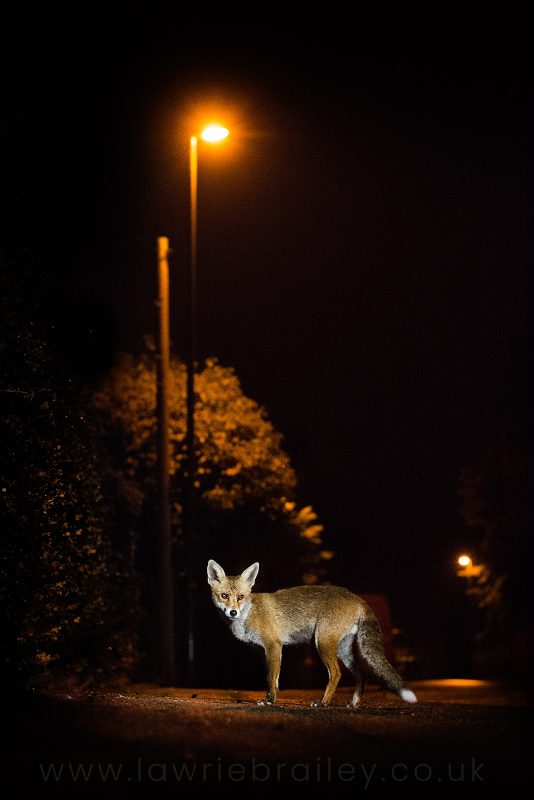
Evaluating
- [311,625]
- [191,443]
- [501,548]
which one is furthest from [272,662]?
[501,548]

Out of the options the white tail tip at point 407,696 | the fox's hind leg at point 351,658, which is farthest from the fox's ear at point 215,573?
the white tail tip at point 407,696

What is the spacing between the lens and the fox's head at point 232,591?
12680 mm

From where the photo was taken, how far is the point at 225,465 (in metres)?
27.6

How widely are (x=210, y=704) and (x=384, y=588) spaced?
39.8m

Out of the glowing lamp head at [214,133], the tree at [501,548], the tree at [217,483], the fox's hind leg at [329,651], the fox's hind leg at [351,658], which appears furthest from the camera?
the tree at [501,548]

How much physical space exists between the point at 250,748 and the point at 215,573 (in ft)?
16.8

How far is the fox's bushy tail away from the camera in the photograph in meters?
12.0

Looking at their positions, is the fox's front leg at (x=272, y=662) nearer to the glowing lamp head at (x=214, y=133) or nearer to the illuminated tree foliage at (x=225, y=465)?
the glowing lamp head at (x=214, y=133)

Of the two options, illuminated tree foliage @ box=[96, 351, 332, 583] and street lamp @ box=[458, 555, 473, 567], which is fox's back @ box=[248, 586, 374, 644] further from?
street lamp @ box=[458, 555, 473, 567]

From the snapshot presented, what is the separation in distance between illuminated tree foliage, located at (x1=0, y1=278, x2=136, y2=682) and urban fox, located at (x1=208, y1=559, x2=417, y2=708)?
230 centimetres

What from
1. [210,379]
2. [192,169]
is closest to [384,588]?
[210,379]

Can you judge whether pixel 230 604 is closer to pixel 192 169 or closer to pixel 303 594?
pixel 303 594

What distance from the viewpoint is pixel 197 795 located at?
23.0ft

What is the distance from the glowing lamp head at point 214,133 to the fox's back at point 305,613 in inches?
441
